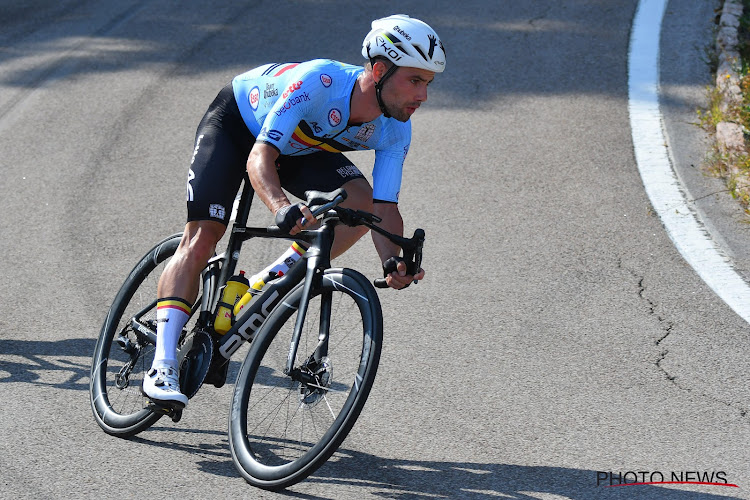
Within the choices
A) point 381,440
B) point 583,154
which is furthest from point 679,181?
point 381,440

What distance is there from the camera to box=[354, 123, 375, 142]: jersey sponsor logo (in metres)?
4.39

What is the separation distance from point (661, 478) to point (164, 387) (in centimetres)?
210

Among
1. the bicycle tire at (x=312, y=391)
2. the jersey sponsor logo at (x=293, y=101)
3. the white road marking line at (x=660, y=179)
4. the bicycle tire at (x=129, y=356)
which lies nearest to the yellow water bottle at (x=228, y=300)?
the bicycle tire at (x=312, y=391)

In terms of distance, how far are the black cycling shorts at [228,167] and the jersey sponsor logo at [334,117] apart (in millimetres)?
358

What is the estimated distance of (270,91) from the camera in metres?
4.47

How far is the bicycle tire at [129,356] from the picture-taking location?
A: 176 inches

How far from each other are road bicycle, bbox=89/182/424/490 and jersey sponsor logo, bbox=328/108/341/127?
50 centimetres

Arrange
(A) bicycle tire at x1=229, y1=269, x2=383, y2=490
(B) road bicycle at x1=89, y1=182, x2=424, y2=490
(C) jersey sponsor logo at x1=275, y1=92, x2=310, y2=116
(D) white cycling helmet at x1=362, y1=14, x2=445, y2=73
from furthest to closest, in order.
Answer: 1. (C) jersey sponsor logo at x1=275, y1=92, x2=310, y2=116
2. (D) white cycling helmet at x1=362, y1=14, x2=445, y2=73
3. (B) road bicycle at x1=89, y1=182, x2=424, y2=490
4. (A) bicycle tire at x1=229, y1=269, x2=383, y2=490

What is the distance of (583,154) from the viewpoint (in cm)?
818

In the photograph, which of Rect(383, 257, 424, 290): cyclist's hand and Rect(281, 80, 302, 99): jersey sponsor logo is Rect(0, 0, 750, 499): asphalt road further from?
Rect(281, 80, 302, 99): jersey sponsor logo

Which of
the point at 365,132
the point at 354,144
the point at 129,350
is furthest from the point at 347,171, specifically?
the point at 129,350

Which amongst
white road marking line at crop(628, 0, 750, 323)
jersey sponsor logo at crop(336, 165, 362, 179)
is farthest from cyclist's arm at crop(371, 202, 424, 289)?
white road marking line at crop(628, 0, 750, 323)

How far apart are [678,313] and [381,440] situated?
2.21 meters

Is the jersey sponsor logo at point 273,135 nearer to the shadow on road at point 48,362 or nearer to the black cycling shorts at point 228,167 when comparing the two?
the black cycling shorts at point 228,167
